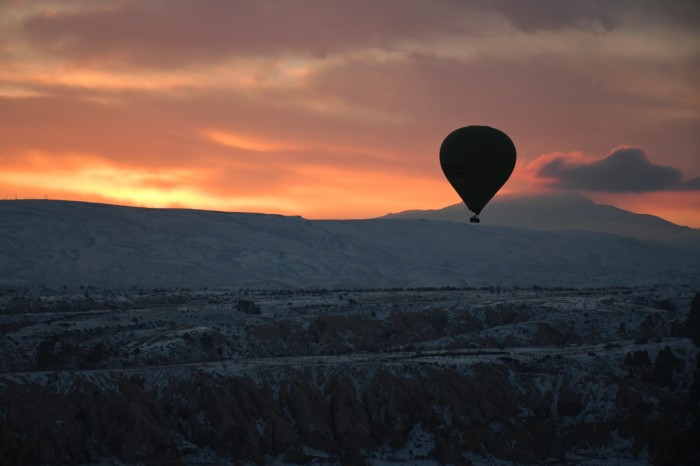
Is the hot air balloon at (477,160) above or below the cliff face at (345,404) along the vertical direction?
above

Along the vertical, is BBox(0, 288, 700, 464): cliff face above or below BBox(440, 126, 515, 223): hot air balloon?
below

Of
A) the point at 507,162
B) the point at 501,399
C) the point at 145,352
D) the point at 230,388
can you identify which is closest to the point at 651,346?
the point at 501,399

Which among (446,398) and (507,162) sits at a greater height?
(507,162)

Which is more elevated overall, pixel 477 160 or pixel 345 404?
pixel 477 160

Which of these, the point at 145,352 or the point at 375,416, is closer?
the point at 375,416

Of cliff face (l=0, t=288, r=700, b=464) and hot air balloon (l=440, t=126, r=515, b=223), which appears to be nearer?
cliff face (l=0, t=288, r=700, b=464)

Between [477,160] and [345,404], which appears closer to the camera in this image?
A: [477,160]

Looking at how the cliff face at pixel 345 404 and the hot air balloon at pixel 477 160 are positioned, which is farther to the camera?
the hot air balloon at pixel 477 160

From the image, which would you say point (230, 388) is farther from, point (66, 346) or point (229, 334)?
point (229, 334)
